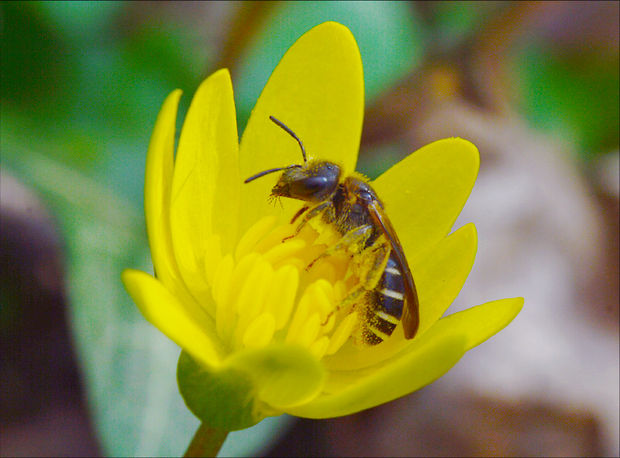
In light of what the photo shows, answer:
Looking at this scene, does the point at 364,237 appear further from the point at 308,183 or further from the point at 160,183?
the point at 160,183

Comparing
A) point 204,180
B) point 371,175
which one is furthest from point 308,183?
point 371,175

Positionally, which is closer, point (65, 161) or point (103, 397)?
point (103, 397)

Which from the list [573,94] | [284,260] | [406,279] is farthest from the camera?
[573,94]

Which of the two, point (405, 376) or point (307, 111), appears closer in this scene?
point (405, 376)

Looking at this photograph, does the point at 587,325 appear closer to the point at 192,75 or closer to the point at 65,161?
the point at 192,75

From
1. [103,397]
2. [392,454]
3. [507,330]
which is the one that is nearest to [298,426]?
[392,454]

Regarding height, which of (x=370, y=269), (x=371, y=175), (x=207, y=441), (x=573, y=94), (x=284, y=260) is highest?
(x=573, y=94)
